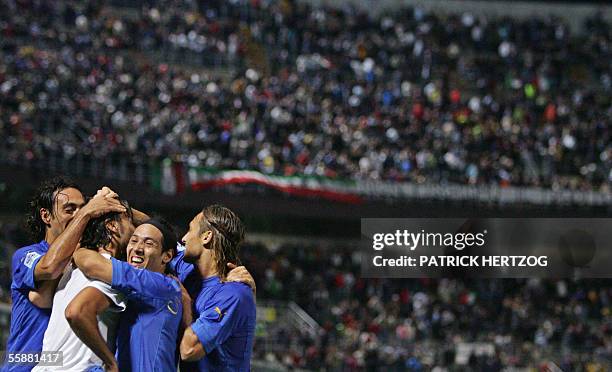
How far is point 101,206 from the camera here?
5.11 meters

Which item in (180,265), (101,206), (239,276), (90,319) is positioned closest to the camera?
(90,319)

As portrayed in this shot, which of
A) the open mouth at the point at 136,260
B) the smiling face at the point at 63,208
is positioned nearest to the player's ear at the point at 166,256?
the open mouth at the point at 136,260

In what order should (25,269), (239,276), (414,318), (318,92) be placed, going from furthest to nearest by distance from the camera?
1. (318,92)
2. (414,318)
3. (239,276)
4. (25,269)

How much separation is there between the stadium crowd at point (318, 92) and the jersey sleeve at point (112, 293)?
19269mm

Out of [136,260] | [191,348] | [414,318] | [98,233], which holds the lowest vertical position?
[414,318]

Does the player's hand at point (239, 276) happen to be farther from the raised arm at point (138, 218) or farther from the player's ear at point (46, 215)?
the player's ear at point (46, 215)

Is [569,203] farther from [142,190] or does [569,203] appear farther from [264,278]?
[142,190]

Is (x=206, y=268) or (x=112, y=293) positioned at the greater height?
(x=112, y=293)

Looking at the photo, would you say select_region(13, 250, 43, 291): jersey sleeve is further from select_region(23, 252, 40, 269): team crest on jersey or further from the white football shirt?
the white football shirt

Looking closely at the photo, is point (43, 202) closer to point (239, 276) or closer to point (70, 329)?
point (70, 329)

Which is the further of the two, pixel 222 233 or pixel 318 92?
pixel 318 92

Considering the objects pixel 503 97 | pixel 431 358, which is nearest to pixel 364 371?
pixel 431 358

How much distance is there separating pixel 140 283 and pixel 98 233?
0.39 m

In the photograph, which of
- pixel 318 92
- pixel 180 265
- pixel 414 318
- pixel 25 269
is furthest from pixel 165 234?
pixel 318 92
